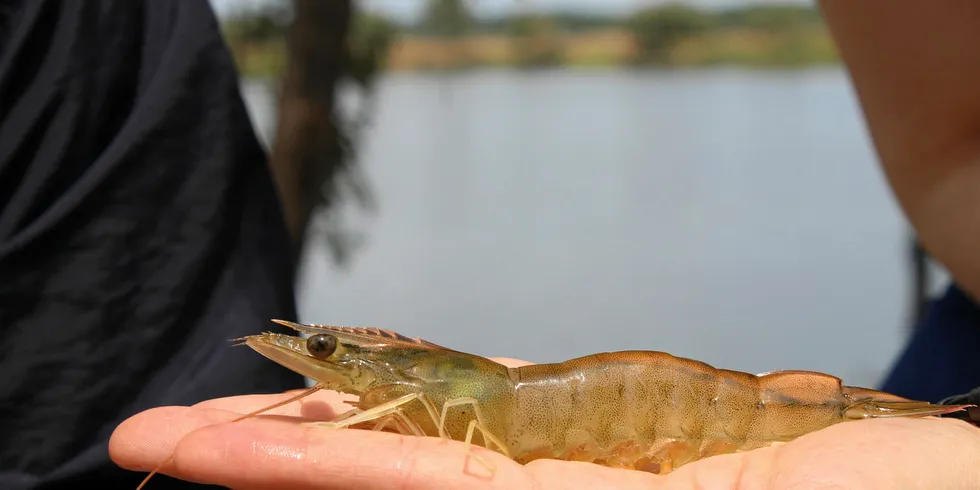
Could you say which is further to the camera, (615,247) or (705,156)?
(705,156)

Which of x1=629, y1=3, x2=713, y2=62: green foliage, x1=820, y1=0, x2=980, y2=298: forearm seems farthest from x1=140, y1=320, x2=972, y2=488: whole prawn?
x1=629, y1=3, x2=713, y2=62: green foliage

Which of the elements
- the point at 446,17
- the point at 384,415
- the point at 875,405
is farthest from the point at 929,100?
the point at 446,17

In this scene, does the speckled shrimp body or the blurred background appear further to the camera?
the blurred background

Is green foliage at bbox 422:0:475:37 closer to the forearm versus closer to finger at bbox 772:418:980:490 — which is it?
the forearm

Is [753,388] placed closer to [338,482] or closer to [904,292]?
[338,482]

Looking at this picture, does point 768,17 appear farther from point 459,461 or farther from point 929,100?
point 459,461

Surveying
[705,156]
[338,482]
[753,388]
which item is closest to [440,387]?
[338,482]
